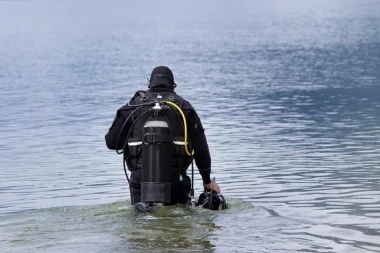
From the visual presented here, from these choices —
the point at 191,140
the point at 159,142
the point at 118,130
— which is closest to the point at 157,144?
the point at 159,142

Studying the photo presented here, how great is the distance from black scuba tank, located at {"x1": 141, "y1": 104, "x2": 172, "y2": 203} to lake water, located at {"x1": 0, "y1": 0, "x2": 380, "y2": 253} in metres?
0.36

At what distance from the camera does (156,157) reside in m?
11.9

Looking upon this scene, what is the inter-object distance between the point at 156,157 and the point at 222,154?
9.50 meters

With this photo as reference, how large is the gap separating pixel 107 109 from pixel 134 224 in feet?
71.8

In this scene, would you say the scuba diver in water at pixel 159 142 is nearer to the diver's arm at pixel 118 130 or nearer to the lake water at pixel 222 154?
the diver's arm at pixel 118 130

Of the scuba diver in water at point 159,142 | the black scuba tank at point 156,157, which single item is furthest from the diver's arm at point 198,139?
the black scuba tank at point 156,157

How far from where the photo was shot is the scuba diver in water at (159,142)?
470 inches

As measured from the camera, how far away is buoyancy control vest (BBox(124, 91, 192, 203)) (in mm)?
11930

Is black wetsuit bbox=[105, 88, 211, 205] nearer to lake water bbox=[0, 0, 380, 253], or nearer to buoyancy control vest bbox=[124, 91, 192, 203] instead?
buoyancy control vest bbox=[124, 91, 192, 203]

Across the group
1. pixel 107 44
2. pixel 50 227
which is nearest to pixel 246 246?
pixel 50 227

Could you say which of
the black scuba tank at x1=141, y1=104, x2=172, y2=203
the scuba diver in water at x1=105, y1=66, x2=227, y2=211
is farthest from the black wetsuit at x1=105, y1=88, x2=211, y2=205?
the black scuba tank at x1=141, y1=104, x2=172, y2=203

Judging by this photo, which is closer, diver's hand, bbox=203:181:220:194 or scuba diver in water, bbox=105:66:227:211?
scuba diver in water, bbox=105:66:227:211

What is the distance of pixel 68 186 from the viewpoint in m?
18.2

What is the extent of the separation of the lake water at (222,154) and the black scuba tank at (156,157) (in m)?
0.36
